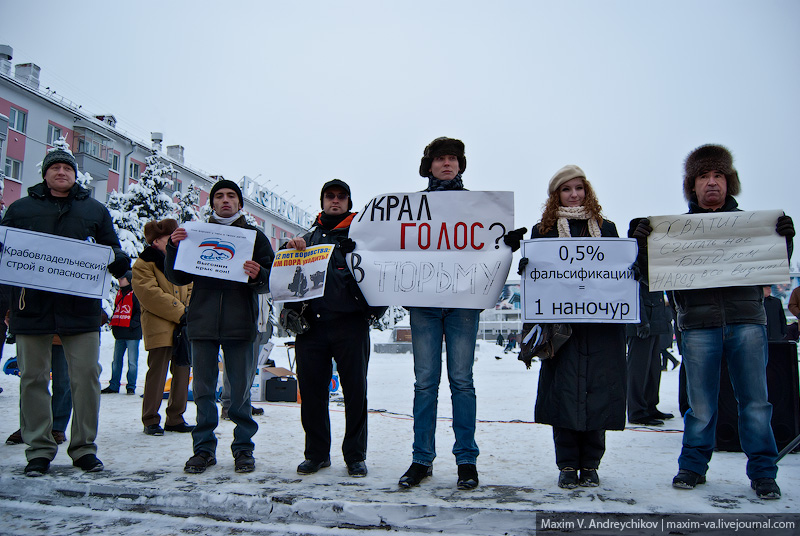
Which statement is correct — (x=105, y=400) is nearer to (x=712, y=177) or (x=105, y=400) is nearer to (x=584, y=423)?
(x=584, y=423)

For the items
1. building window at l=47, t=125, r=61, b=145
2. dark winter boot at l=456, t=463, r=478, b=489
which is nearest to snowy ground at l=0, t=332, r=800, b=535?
dark winter boot at l=456, t=463, r=478, b=489

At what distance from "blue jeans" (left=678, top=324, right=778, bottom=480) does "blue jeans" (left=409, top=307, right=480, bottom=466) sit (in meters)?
1.38

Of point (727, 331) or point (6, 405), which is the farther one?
point (6, 405)

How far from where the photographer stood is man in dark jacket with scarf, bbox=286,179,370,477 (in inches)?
165

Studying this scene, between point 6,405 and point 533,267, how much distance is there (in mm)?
6642

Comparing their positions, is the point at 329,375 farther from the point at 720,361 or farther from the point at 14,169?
the point at 14,169

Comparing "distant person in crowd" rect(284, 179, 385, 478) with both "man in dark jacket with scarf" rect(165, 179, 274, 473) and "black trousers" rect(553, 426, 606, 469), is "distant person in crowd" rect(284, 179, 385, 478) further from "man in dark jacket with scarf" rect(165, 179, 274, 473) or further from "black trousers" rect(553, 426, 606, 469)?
"black trousers" rect(553, 426, 606, 469)

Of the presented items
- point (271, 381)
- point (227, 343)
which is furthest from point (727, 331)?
point (271, 381)

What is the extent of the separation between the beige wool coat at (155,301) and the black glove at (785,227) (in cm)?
513

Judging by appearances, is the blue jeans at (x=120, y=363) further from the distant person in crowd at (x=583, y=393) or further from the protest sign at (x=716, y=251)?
the protest sign at (x=716, y=251)

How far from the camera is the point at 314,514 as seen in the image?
3289 millimetres

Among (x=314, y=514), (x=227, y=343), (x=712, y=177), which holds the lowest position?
(x=314, y=514)

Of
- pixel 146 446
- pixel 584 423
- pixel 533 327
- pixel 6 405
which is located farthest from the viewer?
pixel 6 405

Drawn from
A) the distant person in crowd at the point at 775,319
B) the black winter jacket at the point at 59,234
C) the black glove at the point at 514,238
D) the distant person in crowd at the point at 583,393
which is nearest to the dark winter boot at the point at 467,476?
the distant person in crowd at the point at 583,393
